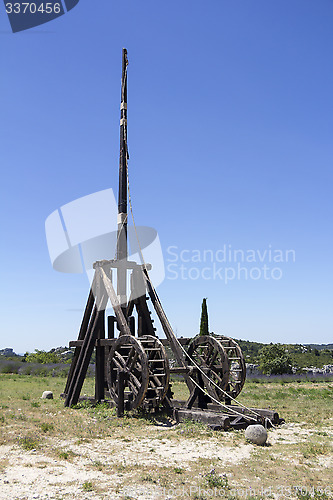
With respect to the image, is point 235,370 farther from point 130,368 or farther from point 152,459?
point 152,459

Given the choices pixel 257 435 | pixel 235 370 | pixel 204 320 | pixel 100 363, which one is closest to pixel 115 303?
pixel 100 363

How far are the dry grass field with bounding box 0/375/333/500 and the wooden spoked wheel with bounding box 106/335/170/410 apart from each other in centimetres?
53

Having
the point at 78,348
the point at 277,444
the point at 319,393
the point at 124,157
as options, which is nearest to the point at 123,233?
the point at 124,157

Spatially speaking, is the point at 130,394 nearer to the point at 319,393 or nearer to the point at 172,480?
the point at 172,480

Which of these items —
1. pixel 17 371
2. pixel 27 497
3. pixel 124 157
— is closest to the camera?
pixel 27 497

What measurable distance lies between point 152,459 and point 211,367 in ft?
16.1

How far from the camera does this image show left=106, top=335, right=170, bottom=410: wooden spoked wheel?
1009cm

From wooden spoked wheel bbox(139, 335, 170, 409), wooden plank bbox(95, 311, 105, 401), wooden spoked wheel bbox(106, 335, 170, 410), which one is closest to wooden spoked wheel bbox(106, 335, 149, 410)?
wooden spoked wheel bbox(106, 335, 170, 410)

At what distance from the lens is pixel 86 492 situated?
5668 mm

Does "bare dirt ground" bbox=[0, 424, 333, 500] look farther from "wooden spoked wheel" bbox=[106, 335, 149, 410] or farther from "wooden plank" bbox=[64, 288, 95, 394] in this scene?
"wooden plank" bbox=[64, 288, 95, 394]

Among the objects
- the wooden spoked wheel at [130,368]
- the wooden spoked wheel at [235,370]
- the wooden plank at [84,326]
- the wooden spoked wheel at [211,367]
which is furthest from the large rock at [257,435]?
the wooden plank at [84,326]

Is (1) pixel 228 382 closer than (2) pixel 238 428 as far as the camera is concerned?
No

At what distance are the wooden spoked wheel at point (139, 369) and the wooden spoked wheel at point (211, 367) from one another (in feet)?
3.70

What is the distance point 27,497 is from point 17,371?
25.5 meters
